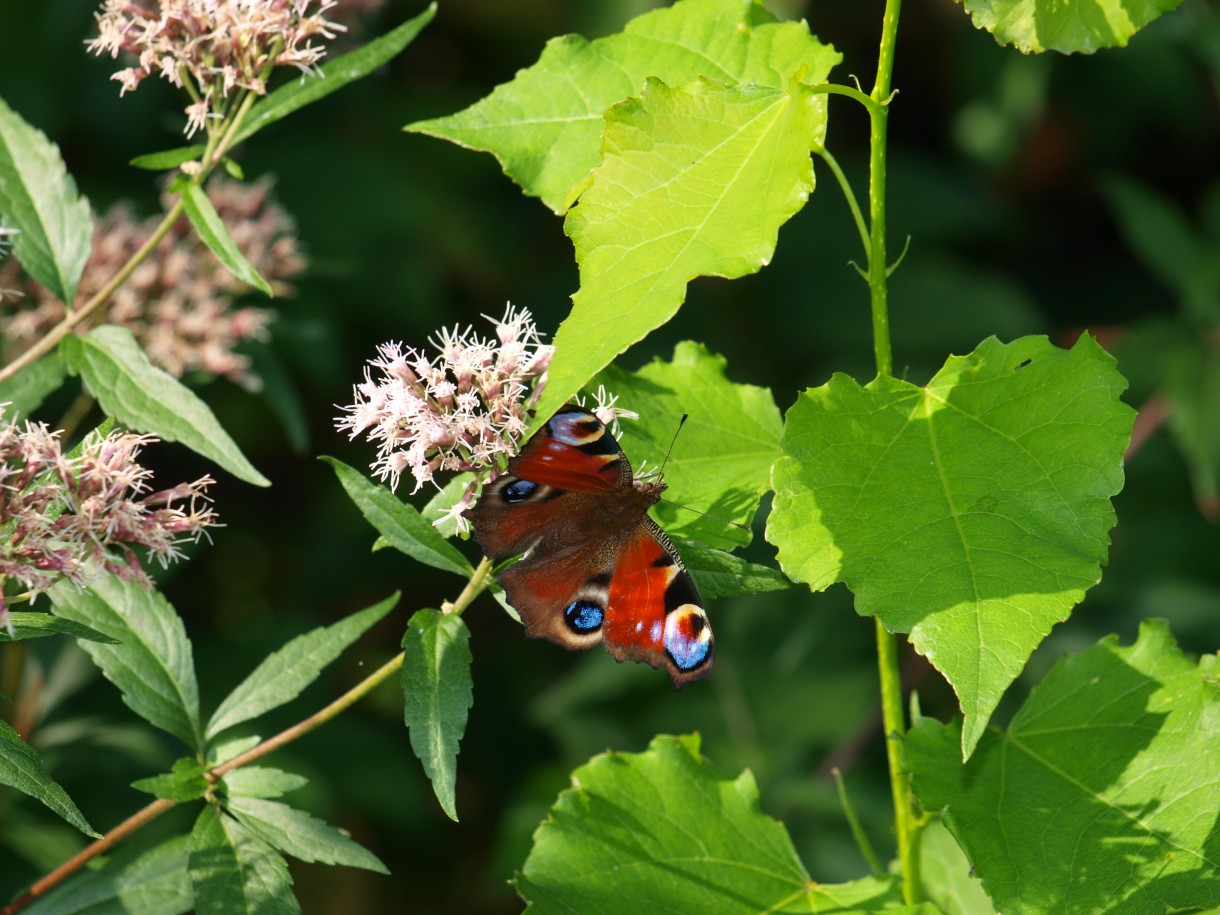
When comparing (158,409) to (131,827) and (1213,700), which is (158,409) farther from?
(1213,700)

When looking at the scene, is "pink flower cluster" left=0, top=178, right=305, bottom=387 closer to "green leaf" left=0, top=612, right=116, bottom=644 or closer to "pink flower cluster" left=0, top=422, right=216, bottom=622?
"pink flower cluster" left=0, top=422, right=216, bottom=622

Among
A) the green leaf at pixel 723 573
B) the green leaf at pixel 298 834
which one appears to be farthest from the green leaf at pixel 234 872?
the green leaf at pixel 723 573

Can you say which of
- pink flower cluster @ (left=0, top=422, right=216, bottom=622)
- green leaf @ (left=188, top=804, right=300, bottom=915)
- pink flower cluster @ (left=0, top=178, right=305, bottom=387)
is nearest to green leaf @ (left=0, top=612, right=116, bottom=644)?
pink flower cluster @ (left=0, top=422, right=216, bottom=622)

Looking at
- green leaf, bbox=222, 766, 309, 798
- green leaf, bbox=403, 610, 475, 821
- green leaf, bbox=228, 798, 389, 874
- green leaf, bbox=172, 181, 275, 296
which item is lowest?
green leaf, bbox=228, 798, 389, 874

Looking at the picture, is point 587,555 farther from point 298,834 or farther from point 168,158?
point 168,158

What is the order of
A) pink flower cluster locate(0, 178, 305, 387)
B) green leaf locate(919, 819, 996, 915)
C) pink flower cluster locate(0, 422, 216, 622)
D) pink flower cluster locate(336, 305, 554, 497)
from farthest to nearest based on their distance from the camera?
pink flower cluster locate(0, 178, 305, 387) → green leaf locate(919, 819, 996, 915) → pink flower cluster locate(336, 305, 554, 497) → pink flower cluster locate(0, 422, 216, 622)

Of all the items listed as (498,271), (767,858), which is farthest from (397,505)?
(498,271)
